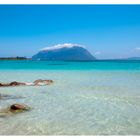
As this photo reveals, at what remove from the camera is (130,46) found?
7570mm

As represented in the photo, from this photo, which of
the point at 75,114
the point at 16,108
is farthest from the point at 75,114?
the point at 16,108

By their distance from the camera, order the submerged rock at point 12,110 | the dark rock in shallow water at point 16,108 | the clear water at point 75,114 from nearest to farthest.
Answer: the clear water at point 75,114
the submerged rock at point 12,110
the dark rock in shallow water at point 16,108

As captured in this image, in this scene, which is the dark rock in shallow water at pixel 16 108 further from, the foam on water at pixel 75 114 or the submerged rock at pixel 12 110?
the foam on water at pixel 75 114

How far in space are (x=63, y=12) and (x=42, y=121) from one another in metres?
2.68

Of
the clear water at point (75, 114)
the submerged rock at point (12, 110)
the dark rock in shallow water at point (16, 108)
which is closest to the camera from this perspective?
the clear water at point (75, 114)

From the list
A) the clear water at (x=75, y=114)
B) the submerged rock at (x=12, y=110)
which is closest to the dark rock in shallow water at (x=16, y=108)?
the submerged rock at (x=12, y=110)

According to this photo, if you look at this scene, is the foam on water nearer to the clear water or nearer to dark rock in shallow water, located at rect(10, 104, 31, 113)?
the clear water

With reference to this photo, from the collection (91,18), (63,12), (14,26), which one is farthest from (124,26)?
(14,26)

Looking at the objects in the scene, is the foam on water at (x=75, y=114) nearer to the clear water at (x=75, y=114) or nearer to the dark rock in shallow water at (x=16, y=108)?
the clear water at (x=75, y=114)

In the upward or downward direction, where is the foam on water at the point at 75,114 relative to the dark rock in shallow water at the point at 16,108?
downward

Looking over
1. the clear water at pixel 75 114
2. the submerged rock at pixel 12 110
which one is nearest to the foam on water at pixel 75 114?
the clear water at pixel 75 114

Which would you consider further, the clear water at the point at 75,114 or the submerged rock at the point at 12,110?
the submerged rock at the point at 12,110

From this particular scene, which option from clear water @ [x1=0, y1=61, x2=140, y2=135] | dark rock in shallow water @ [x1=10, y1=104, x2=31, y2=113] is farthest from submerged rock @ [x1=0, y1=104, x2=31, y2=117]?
clear water @ [x1=0, y1=61, x2=140, y2=135]

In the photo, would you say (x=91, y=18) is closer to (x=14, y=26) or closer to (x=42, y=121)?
(x=14, y=26)
